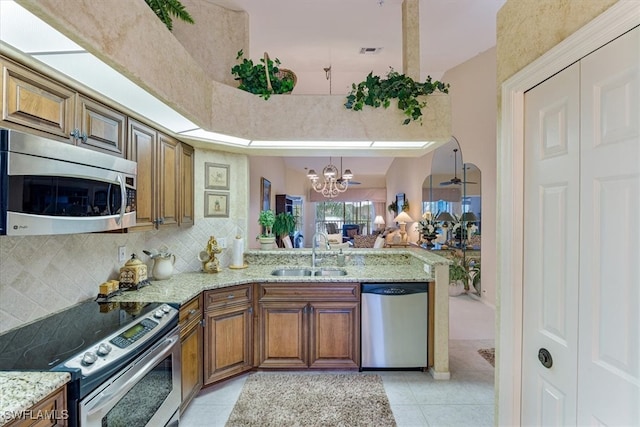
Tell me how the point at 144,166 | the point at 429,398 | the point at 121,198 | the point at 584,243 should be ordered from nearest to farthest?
the point at 584,243 → the point at 121,198 → the point at 144,166 → the point at 429,398

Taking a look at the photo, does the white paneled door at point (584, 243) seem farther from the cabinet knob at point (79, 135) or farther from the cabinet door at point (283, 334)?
the cabinet knob at point (79, 135)

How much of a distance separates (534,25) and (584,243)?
0.92 metres

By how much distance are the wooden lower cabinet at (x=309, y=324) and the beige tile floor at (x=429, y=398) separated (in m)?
0.40

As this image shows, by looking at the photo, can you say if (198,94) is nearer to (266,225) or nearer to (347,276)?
(266,225)

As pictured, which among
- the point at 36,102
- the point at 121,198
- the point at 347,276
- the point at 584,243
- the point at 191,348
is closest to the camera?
the point at 584,243

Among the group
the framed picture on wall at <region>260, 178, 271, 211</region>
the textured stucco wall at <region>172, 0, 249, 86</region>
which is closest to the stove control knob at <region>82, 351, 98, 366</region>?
the textured stucco wall at <region>172, 0, 249, 86</region>

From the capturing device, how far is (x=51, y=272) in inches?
73.8

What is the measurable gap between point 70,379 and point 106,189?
0.90m

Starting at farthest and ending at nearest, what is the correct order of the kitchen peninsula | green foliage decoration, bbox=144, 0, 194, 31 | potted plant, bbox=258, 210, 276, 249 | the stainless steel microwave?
potted plant, bbox=258, 210, 276, 249 → the kitchen peninsula → green foliage decoration, bbox=144, 0, 194, 31 → the stainless steel microwave

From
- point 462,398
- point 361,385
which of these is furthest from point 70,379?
point 462,398

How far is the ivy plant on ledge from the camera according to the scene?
9.16 ft

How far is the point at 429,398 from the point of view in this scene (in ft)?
8.33

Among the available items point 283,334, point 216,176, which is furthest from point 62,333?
point 216,176

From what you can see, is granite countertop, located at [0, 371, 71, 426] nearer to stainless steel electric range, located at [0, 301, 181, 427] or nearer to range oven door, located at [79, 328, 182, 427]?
stainless steel electric range, located at [0, 301, 181, 427]
